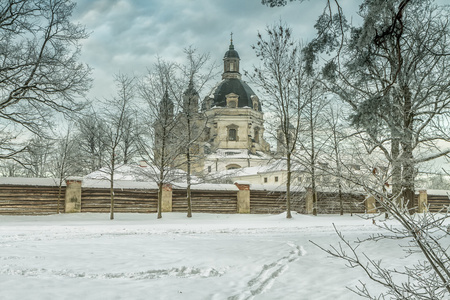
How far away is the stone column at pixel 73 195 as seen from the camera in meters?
21.6

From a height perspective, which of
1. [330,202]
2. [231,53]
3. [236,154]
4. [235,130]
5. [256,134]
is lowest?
[330,202]

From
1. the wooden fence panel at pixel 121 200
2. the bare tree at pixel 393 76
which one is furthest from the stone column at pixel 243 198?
the bare tree at pixel 393 76

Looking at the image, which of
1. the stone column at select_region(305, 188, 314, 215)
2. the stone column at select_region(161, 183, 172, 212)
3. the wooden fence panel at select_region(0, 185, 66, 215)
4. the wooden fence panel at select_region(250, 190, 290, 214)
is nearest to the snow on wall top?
the wooden fence panel at select_region(0, 185, 66, 215)

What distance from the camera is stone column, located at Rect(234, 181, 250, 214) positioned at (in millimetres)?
25766

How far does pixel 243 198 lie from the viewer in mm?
25844

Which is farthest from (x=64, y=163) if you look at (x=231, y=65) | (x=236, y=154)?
(x=231, y=65)

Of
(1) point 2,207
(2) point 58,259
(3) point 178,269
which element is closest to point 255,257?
(3) point 178,269

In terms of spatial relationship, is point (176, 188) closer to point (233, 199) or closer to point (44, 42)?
point (233, 199)

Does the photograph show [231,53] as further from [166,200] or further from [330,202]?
[166,200]

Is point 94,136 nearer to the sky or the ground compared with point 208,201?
Answer: nearer to the sky

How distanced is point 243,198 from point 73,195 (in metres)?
10.0

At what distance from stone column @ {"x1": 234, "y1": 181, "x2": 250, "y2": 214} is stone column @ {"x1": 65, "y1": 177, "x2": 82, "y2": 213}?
9381mm

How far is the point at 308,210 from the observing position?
27.8m

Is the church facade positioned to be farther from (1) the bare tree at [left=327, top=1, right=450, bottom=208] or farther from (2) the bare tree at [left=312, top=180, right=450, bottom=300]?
(2) the bare tree at [left=312, top=180, right=450, bottom=300]
